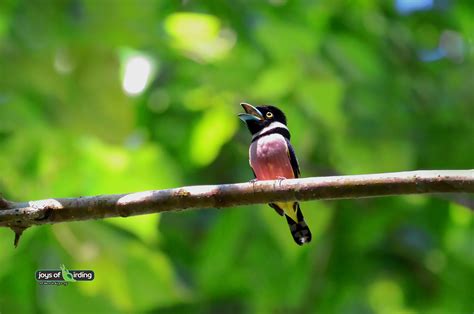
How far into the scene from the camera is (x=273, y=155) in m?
3.49

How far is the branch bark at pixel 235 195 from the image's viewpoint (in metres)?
2.26

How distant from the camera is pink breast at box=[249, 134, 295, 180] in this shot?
341cm

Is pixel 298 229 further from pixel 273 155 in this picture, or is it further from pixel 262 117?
pixel 262 117

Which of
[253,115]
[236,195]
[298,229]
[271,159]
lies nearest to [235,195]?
[236,195]

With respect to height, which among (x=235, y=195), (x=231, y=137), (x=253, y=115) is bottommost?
(x=231, y=137)

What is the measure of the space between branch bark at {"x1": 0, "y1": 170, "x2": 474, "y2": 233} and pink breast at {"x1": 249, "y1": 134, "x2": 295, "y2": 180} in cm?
93

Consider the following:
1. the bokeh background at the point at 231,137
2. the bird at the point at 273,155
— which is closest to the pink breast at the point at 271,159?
the bird at the point at 273,155

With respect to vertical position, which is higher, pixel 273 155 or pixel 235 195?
pixel 235 195

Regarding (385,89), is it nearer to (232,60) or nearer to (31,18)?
(232,60)

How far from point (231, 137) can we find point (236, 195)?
296 cm

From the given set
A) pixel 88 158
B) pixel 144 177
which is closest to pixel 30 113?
pixel 88 158

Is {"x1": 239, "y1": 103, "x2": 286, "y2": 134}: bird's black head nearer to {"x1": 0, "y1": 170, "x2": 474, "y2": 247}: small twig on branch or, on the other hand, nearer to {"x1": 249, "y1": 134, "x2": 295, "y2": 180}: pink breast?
{"x1": 249, "y1": 134, "x2": 295, "y2": 180}: pink breast

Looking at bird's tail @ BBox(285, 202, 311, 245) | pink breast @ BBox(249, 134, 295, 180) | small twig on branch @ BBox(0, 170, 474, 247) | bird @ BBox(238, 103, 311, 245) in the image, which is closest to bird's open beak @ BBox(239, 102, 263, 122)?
bird @ BBox(238, 103, 311, 245)

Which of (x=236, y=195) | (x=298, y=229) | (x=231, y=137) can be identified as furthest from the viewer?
(x=231, y=137)
